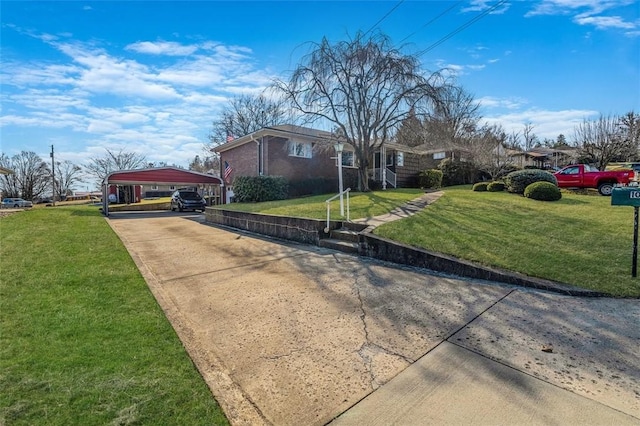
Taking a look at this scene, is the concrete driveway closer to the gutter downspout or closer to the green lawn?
the green lawn

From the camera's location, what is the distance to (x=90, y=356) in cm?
300

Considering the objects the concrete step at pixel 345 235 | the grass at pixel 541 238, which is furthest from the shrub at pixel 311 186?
the concrete step at pixel 345 235

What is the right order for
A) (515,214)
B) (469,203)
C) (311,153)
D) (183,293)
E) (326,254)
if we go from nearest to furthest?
(183,293) → (326,254) → (515,214) → (469,203) → (311,153)

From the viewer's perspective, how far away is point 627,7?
8.35 metres

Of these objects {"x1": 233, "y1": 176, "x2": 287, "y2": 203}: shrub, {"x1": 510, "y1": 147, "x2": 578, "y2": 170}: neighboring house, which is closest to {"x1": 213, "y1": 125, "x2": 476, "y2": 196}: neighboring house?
{"x1": 233, "y1": 176, "x2": 287, "y2": 203}: shrub

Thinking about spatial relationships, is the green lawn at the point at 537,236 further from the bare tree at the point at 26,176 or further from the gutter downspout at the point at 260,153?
the bare tree at the point at 26,176

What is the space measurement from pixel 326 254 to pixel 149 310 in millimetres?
4338

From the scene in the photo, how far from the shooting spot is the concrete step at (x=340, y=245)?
25.7 ft

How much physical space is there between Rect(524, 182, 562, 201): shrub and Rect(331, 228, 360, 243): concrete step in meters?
7.73

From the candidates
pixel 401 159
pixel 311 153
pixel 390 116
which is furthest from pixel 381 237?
pixel 401 159

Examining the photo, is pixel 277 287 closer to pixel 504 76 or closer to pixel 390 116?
pixel 504 76

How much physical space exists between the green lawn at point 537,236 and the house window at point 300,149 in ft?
30.3

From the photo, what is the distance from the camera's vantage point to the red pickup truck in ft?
45.2

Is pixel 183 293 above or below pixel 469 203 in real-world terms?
below
